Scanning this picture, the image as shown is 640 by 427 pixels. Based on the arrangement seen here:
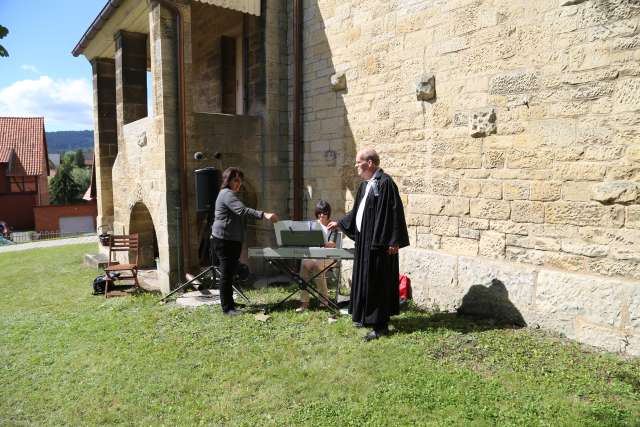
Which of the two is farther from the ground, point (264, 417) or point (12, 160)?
point (12, 160)

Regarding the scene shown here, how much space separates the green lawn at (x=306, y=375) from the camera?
3266 millimetres

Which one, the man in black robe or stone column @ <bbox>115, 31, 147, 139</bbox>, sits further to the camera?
stone column @ <bbox>115, 31, 147, 139</bbox>

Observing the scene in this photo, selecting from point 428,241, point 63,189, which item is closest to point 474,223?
point 428,241

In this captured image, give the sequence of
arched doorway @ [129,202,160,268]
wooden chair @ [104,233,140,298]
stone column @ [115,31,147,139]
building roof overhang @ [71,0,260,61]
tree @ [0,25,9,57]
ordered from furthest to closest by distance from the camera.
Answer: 1. arched doorway @ [129,202,160,268]
2. stone column @ [115,31,147,139]
3. wooden chair @ [104,233,140,298]
4. building roof overhang @ [71,0,260,61]
5. tree @ [0,25,9,57]

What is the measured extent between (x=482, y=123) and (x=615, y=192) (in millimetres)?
1478

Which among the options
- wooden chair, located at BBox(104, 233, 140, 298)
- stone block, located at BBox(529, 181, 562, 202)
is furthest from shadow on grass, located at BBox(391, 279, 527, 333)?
wooden chair, located at BBox(104, 233, 140, 298)

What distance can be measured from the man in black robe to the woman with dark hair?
1.27 metres

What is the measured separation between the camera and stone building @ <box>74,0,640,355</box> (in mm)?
4098

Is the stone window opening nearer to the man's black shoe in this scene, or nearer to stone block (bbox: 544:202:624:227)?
the man's black shoe

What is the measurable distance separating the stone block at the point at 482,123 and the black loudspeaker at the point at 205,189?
3659 mm

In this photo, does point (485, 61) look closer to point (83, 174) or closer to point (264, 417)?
point (264, 417)

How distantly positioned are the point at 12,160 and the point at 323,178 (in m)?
32.5

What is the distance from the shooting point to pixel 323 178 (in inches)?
289

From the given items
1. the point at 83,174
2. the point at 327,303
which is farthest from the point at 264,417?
the point at 83,174
